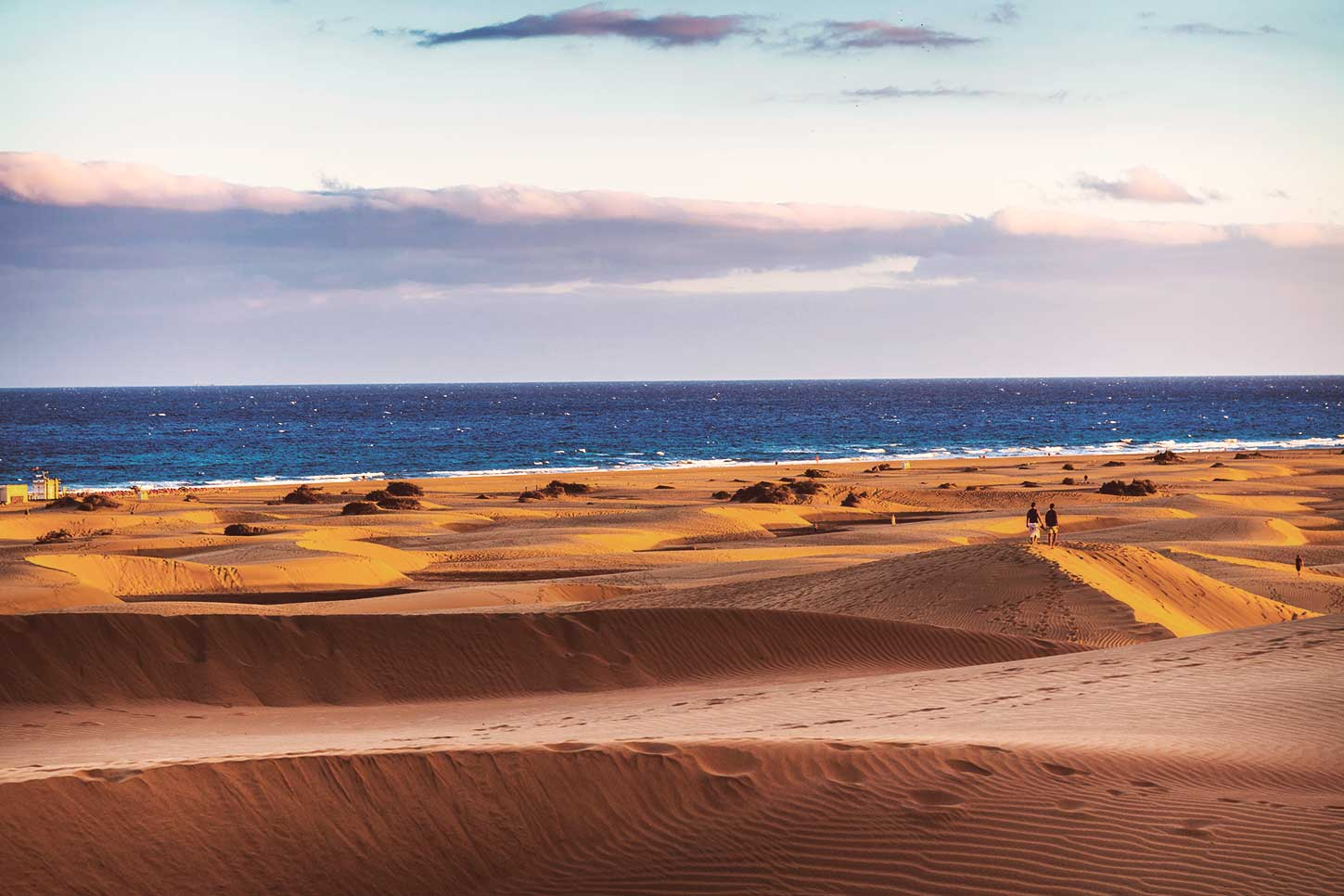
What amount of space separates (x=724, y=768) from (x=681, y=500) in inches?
1598

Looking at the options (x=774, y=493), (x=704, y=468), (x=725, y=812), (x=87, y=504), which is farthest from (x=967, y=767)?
(x=704, y=468)

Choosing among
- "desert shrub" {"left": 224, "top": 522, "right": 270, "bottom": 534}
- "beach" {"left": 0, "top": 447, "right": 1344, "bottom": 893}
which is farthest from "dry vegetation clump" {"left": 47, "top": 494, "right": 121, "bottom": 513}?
"beach" {"left": 0, "top": 447, "right": 1344, "bottom": 893}

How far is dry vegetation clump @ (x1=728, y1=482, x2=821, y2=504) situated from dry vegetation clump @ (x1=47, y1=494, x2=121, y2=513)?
68.8 feet

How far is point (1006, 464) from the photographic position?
69.0m

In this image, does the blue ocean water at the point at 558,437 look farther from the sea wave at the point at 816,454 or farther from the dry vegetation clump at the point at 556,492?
the dry vegetation clump at the point at 556,492

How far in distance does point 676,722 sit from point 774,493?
114 feet

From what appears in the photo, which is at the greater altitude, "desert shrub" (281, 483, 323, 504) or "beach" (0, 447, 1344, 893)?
"beach" (0, 447, 1344, 893)

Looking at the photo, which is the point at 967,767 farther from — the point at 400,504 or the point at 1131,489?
the point at 1131,489

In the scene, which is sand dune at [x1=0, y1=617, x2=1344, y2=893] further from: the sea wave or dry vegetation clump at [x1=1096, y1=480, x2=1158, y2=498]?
the sea wave

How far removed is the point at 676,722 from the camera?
1148 centimetres

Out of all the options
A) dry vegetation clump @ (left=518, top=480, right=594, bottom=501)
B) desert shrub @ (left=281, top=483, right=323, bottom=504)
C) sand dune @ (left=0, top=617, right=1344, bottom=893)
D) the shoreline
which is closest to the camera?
sand dune @ (left=0, top=617, right=1344, bottom=893)

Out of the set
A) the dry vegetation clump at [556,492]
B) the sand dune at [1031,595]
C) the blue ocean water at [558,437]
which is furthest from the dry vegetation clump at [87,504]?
the sand dune at [1031,595]

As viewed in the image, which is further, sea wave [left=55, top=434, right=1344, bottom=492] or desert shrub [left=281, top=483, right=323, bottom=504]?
sea wave [left=55, top=434, right=1344, bottom=492]

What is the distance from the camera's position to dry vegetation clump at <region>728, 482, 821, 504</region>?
45.7m
